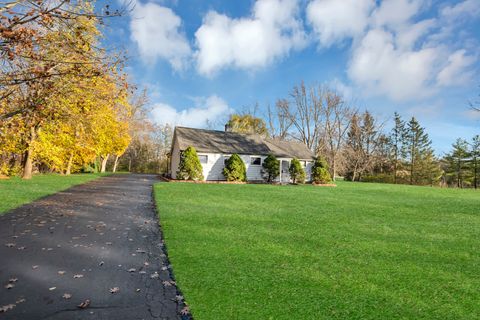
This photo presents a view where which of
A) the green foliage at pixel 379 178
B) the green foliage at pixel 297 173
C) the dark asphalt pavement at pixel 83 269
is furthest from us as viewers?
the green foliage at pixel 379 178

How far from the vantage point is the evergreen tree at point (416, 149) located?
1778 inches

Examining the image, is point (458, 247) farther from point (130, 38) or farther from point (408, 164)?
point (408, 164)

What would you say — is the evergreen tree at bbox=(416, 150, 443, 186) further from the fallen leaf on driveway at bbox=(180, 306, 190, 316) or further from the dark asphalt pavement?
the fallen leaf on driveway at bbox=(180, 306, 190, 316)

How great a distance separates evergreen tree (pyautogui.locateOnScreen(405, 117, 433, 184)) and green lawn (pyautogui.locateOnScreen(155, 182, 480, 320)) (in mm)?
41848

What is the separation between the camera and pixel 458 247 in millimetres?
6301

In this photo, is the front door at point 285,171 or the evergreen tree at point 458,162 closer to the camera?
the front door at point 285,171

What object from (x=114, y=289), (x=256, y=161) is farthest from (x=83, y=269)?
(x=256, y=161)

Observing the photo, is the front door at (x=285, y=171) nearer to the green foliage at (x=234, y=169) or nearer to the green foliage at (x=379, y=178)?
the green foliage at (x=234, y=169)

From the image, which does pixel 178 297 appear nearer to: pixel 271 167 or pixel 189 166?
pixel 189 166

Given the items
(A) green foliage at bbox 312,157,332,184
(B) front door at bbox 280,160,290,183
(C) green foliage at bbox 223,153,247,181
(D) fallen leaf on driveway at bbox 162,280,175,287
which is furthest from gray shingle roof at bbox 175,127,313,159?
(D) fallen leaf on driveway at bbox 162,280,175,287

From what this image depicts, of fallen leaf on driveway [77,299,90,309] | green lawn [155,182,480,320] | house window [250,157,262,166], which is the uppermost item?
house window [250,157,262,166]

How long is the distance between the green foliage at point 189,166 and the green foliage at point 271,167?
21.2 ft

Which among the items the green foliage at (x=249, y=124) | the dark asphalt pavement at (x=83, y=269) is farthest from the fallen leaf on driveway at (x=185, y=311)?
the green foliage at (x=249, y=124)

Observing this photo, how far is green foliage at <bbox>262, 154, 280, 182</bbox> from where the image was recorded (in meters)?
26.5
